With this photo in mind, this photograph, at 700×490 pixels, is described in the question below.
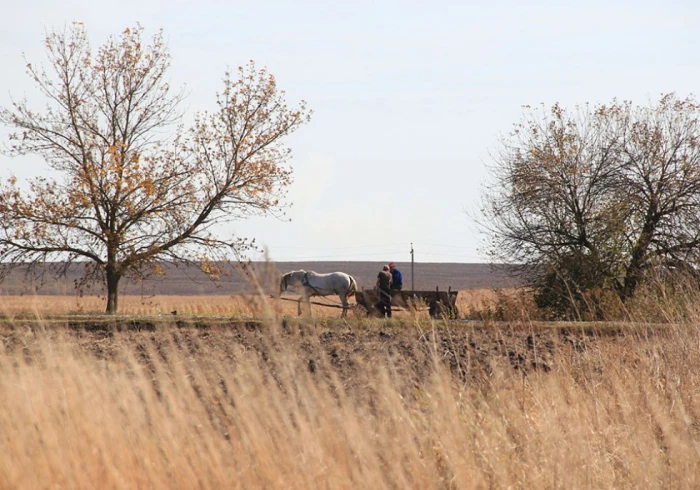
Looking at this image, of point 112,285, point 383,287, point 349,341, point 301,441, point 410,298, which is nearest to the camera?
point 301,441

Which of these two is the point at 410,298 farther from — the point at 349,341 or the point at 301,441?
the point at 301,441

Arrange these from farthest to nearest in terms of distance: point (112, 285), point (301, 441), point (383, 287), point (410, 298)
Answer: point (112, 285), point (383, 287), point (410, 298), point (301, 441)

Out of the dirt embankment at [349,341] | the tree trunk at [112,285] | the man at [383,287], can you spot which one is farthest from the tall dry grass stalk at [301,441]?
the tree trunk at [112,285]

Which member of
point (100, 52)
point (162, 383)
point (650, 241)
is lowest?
point (162, 383)

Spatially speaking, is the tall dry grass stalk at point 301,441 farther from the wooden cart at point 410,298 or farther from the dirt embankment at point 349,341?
the wooden cart at point 410,298

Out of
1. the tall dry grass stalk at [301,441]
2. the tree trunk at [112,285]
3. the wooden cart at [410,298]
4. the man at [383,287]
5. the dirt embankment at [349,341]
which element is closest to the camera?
the tall dry grass stalk at [301,441]

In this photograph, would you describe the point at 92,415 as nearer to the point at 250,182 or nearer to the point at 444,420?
the point at 444,420

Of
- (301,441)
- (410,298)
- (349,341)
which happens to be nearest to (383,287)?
(410,298)

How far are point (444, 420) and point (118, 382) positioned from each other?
241cm

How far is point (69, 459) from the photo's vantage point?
6.20 m

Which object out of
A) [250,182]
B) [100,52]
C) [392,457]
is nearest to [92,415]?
[392,457]

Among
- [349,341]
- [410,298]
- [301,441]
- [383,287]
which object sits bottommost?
[301,441]

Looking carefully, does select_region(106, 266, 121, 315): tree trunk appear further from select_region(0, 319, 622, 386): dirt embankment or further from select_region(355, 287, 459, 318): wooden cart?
select_region(0, 319, 622, 386): dirt embankment

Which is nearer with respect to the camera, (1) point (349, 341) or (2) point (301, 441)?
(2) point (301, 441)
